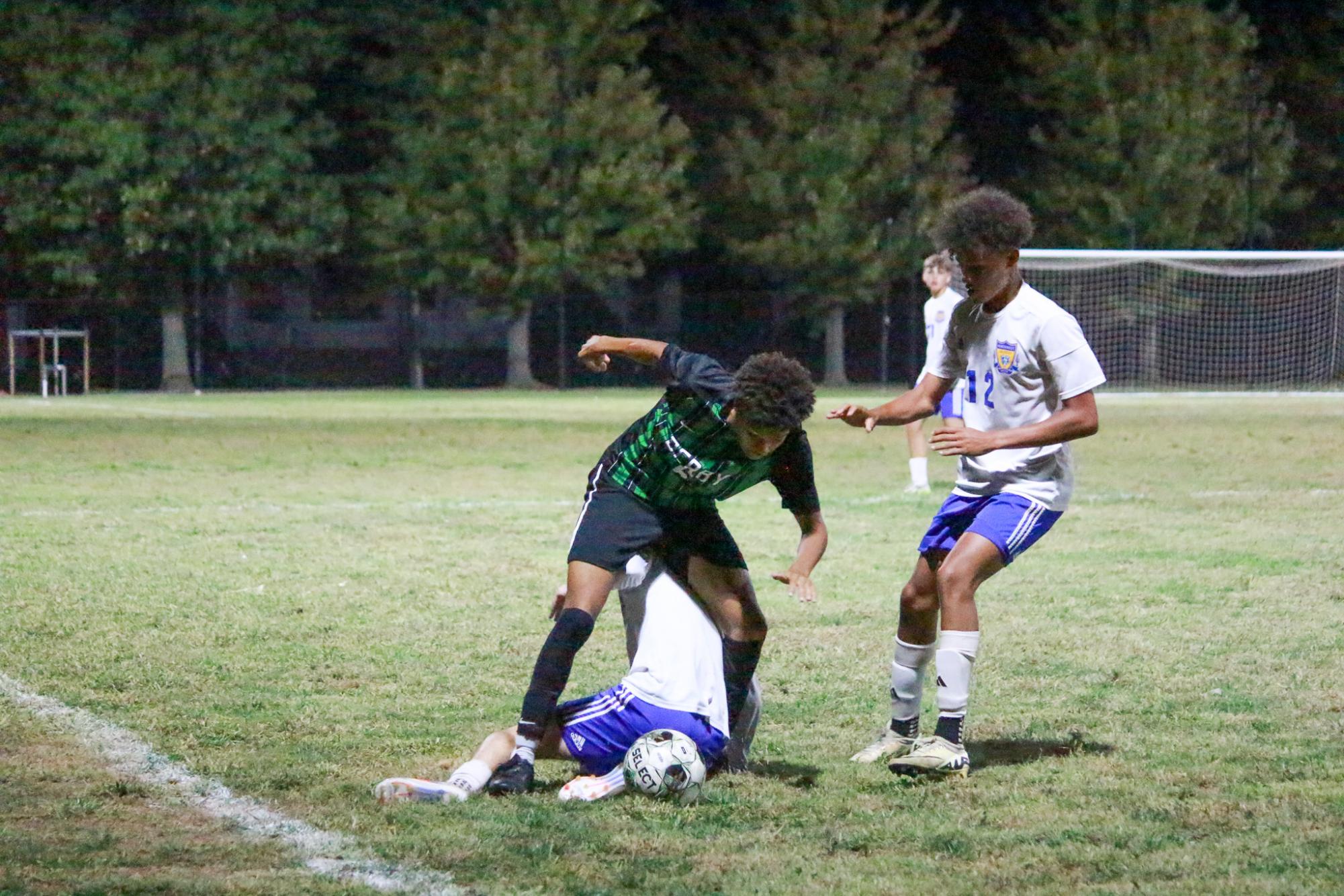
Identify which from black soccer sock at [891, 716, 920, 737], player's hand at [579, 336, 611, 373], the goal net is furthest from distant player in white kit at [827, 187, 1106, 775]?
the goal net

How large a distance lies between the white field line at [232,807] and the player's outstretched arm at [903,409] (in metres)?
2.29

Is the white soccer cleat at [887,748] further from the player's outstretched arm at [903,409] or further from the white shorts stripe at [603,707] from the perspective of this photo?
the player's outstretched arm at [903,409]

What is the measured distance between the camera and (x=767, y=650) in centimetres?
802

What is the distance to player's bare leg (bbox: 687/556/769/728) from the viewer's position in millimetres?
5801

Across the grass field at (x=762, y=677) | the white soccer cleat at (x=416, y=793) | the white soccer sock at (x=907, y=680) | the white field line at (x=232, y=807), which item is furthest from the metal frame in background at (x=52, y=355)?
the white soccer cleat at (x=416, y=793)

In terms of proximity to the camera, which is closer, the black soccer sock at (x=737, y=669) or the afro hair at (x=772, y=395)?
the afro hair at (x=772, y=395)

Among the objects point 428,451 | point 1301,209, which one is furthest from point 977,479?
point 1301,209

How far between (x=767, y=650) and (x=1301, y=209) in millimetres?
41336

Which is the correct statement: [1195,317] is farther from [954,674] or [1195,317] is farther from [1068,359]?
[954,674]

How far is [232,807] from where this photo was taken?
5152 mm

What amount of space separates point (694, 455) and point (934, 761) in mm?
1294

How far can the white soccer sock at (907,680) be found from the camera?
6.05 m

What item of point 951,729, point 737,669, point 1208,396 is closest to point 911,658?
point 951,729

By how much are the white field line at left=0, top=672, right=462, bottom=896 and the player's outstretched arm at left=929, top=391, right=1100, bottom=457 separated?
2.26 metres
